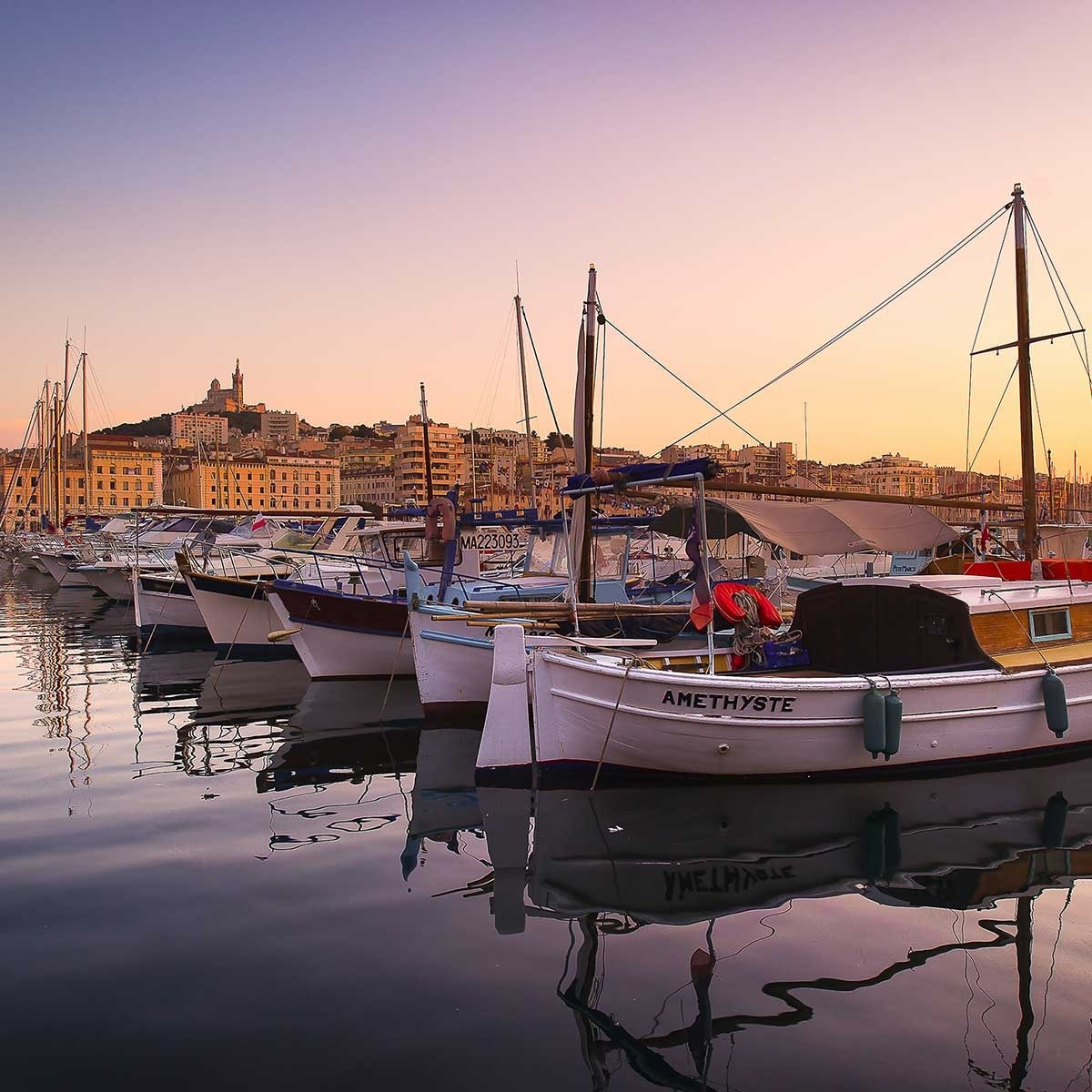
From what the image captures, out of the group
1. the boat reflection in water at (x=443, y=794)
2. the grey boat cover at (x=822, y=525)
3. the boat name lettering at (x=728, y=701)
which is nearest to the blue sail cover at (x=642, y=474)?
the grey boat cover at (x=822, y=525)

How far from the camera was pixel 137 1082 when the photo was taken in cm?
527

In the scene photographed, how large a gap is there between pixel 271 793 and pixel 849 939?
692cm

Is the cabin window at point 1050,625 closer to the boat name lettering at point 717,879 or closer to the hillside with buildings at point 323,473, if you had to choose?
the boat name lettering at point 717,879

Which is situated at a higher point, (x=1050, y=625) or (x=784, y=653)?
(x=1050, y=625)

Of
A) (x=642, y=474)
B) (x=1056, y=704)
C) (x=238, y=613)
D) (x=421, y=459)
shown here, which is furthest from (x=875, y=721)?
(x=421, y=459)

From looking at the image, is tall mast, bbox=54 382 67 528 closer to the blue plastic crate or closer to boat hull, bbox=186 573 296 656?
boat hull, bbox=186 573 296 656

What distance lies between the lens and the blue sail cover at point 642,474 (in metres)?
12.4

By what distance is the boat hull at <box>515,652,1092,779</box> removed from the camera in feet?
35.2

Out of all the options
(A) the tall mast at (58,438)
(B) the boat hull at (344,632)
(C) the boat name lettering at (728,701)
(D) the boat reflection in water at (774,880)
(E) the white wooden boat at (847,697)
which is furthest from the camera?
(A) the tall mast at (58,438)

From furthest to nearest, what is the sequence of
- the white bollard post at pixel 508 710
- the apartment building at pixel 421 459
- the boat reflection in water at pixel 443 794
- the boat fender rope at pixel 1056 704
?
the apartment building at pixel 421 459 → the boat fender rope at pixel 1056 704 → the white bollard post at pixel 508 710 → the boat reflection in water at pixel 443 794

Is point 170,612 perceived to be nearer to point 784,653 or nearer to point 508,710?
point 508,710

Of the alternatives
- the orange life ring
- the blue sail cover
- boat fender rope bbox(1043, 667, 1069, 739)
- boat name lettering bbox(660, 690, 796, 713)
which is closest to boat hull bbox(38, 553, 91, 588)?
the blue sail cover

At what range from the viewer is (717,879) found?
27.9 ft

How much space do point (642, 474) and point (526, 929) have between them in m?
7.02
